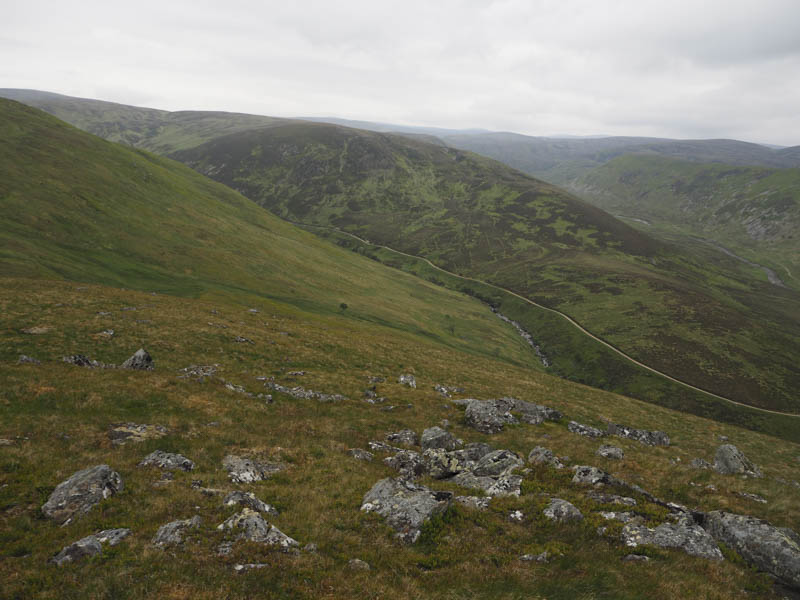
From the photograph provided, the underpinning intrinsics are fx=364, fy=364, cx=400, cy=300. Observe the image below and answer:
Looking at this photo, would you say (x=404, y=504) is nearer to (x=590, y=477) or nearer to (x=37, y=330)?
(x=590, y=477)

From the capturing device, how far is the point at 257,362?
37.6 meters

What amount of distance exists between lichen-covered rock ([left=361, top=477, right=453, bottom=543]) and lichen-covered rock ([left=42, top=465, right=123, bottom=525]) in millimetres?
10407

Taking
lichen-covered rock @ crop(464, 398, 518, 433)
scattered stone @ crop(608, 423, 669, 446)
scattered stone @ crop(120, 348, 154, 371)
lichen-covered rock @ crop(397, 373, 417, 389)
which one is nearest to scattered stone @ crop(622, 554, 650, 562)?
lichen-covered rock @ crop(464, 398, 518, 433)

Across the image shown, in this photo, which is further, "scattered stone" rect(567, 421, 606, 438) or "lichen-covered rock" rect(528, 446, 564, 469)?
"scattered stone" rect(567, 421, 606, 438)

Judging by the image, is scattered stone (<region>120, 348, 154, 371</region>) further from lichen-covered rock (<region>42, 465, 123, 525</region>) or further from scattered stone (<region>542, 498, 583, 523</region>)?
scattered stone (<region>542, 498, 583, 523</region>)

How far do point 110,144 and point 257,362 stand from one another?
135131mm

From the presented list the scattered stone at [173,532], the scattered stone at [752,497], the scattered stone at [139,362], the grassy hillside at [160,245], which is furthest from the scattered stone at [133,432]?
the grassy hillside at [160,245]

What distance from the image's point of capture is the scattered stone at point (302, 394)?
3209 centimetres

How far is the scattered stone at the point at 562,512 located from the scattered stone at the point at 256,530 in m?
10.7

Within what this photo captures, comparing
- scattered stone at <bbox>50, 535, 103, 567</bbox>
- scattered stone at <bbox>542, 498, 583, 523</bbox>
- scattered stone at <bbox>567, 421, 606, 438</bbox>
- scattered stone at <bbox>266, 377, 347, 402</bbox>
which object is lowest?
scattered stone at <bbox>567, 421, 606, 438</bbox>

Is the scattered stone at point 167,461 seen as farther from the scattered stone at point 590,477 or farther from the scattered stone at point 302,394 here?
the scattered stone at point 590,477

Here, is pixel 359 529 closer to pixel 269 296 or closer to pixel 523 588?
pixel 523 588

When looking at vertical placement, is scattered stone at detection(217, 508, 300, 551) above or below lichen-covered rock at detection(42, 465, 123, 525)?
above

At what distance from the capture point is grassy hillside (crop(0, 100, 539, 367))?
64375mm
